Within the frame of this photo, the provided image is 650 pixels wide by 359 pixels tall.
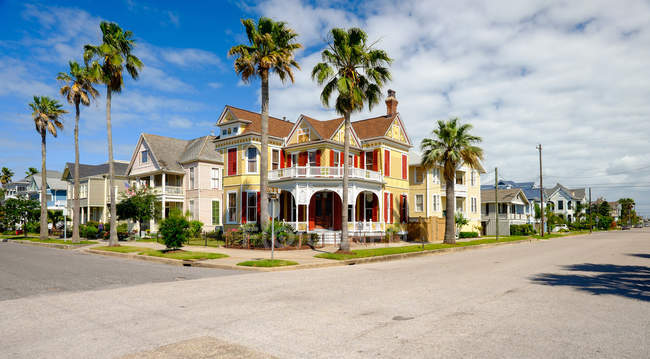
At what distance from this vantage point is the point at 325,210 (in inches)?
1291

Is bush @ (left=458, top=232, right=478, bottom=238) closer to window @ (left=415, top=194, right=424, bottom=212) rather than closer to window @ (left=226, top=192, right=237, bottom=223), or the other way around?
window @ (left=415, top=194, right=424, bottom=212)

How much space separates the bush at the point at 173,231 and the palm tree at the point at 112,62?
6893 mm

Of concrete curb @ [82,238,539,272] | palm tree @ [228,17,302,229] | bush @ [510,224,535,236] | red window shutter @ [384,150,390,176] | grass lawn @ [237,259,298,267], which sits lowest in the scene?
bush @ [510,224,535,236]

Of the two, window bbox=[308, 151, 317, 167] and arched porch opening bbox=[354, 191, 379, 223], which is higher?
window bbox=[308, 151, 317, 167]

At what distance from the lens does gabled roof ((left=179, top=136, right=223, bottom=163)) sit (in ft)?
135

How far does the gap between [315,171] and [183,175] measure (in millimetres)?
18872

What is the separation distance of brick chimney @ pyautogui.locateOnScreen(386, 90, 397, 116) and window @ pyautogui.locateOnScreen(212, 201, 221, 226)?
736 inches

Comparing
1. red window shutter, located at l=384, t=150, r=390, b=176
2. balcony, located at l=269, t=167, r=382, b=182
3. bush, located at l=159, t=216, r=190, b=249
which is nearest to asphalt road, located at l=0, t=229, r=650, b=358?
bush, located at l=159, t=216, r=190, b=249

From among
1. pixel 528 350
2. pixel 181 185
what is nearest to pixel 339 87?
pixel 528 350

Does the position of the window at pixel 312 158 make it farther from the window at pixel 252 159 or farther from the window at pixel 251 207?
the window at pixel 251 207

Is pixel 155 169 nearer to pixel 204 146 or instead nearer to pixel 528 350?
pixel 204 146

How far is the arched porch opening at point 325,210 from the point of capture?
32031mm

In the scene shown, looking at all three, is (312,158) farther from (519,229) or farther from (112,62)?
(519,229)

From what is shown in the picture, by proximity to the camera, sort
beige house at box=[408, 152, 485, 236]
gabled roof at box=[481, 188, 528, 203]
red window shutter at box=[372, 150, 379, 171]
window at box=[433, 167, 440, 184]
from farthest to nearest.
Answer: gabled roof at box=[481, 188, 528, 203]
window at box=[433, 167, 440, 184]
beige house at box=[408, 152, 485, 236]
red window shutter at box=[372, 150, 379, 171]
